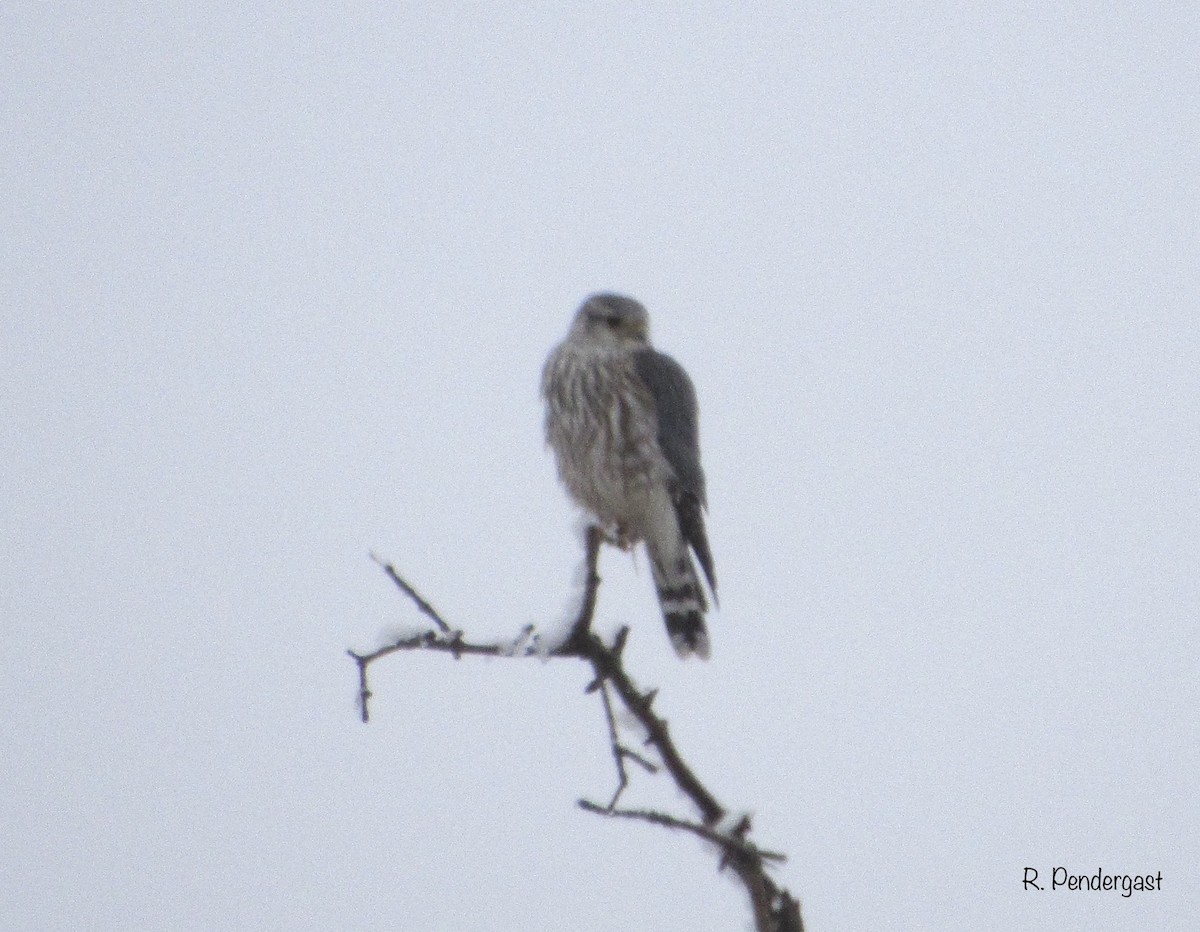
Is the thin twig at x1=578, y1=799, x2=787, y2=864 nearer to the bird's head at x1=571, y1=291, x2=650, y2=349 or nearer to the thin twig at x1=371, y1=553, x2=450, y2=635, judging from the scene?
the thin twig at x1=371, y1=553, x2=450, y2=635

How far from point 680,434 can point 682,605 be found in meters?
0.79

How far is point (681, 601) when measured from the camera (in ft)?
14.3

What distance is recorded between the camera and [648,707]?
81.9 inches

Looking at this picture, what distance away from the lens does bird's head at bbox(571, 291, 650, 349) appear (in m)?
5.19

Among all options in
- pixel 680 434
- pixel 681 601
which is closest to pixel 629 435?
pixel 680 434

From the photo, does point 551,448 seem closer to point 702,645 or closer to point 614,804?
point 702,645

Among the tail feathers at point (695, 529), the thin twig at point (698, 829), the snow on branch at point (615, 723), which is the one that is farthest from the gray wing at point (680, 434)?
the thin twig at point (698, 829)

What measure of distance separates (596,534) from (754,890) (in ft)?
3.92

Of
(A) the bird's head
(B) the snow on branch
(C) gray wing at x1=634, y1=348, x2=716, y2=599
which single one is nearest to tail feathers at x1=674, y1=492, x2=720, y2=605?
(C) gray wing at x1=634, y1=348, x2=716, y2=599

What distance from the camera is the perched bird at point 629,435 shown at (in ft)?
15.4

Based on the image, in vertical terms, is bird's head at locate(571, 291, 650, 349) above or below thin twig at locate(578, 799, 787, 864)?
above

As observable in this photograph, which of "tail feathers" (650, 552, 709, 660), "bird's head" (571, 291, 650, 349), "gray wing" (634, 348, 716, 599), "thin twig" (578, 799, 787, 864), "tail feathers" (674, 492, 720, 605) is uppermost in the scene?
"bird's head" (571, 291, 650, 349)

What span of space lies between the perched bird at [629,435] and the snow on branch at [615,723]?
1.97m

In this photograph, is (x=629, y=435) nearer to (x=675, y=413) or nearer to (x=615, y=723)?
(x=675, y=413)
